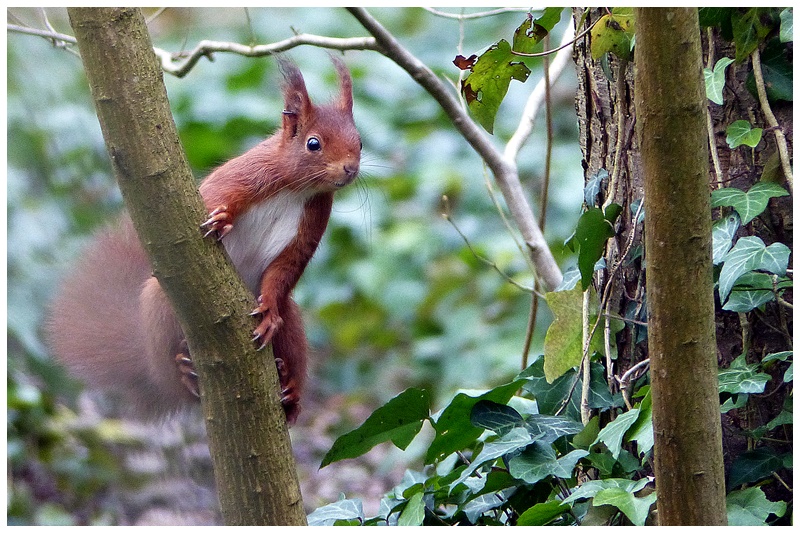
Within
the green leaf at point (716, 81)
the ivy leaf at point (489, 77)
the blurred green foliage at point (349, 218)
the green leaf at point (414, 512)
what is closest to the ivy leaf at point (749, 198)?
the green leaf at point (716, 81)

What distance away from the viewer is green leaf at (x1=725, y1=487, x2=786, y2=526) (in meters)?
1.18

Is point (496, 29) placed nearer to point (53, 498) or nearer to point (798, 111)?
point (53, 498)

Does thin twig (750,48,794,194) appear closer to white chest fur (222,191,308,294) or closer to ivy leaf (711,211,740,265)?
ivy leaf (711,211,740,265)

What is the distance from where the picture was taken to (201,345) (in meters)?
1.27

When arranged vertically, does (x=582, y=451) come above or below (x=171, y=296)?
below

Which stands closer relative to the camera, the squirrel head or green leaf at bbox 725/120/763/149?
green leaf at bbox 725/120/763/149

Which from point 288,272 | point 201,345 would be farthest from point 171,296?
point 288,272

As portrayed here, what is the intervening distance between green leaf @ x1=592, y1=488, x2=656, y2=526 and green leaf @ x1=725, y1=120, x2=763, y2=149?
0.53 meters

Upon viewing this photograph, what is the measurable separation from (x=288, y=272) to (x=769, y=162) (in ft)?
3.03

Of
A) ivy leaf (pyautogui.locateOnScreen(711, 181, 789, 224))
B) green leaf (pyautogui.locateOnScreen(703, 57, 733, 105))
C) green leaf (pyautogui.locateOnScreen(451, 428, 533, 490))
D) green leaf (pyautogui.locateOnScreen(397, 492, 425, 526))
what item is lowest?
green leaf (pyautogui.locateOnScreen(397, 492, 425, 526))

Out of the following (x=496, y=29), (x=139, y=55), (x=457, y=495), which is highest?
(x=496, y=29)

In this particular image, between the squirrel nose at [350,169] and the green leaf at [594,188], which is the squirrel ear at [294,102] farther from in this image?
the green leaf at [594,188]

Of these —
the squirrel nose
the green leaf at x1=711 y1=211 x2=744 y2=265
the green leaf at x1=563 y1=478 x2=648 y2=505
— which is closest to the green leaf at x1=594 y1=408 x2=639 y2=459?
the green leaf at x1=563 y1=478 x2=648 y2=505

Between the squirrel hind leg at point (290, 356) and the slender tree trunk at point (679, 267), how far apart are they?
2.97 ft
